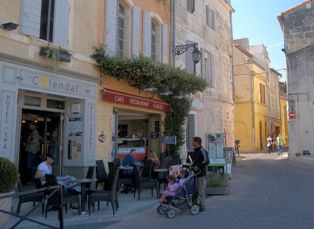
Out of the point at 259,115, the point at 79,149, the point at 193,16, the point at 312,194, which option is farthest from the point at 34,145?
the point at 259,115

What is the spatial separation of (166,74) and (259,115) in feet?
83.7

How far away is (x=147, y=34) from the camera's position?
15.0 metres

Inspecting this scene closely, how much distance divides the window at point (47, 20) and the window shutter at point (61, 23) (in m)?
0.11

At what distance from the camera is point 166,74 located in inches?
539

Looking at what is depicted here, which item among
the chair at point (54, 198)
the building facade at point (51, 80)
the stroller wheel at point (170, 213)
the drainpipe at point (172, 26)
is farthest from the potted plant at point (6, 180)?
the drainpipe at point (172, 26)

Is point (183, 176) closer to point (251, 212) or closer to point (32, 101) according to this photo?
point (251, 212)

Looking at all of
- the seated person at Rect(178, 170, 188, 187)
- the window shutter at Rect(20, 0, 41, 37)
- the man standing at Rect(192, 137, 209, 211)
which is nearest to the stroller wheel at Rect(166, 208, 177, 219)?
the seated person at Rect(178, 170, 188, 187)

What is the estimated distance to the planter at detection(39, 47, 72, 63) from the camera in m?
10.3

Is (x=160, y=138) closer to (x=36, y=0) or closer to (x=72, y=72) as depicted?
(x=72, y=72)

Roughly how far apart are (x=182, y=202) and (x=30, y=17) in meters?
5.86

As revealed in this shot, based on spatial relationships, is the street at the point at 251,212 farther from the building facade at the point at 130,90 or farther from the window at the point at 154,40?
the window at the point at 154,40

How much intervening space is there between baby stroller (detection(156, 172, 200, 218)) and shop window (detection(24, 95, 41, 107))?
462 centimetres

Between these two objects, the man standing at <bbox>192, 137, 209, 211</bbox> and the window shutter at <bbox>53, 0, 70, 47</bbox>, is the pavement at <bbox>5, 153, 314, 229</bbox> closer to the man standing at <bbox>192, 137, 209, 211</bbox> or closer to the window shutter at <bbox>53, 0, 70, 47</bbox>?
the man standing at <bbox>192, 137, 209, 211</bbox>

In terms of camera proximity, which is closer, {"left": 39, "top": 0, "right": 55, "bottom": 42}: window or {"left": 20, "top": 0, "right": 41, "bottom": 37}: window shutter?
{"left": 20, "top": 0, "right": 41, "bottom": 37}: window shutter
